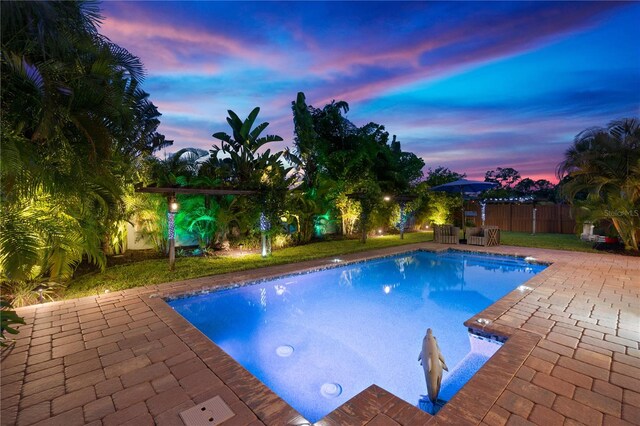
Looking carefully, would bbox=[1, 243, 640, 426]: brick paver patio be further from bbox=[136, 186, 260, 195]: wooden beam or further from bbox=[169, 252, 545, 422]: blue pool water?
bbox=[136, 186, 260, 195]: wooden beam

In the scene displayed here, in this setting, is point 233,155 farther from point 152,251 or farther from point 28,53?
point 28,53

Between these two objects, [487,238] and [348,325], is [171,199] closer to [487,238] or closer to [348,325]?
[348,325]

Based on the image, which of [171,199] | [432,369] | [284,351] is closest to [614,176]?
[432,369]

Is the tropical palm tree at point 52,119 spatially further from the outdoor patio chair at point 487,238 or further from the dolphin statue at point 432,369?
the outdoor patio chair at point 487,238

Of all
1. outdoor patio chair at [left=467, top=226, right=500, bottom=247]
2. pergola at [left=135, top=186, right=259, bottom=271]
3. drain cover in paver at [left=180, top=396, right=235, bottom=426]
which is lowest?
drain cover in paver at [left=180, top=396, right=235, bottom=426]

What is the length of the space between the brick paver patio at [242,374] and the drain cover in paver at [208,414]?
75 millimetres

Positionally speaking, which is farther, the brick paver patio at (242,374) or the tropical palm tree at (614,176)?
the tropical palm tree at (614,176)

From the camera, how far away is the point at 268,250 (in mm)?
10406

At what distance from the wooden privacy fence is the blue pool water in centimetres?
1053

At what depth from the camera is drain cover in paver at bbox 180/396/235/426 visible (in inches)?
90.2

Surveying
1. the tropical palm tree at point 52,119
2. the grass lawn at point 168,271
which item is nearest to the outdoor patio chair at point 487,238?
the grass lawn at point 168,271

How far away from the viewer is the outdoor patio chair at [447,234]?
42.6 feet

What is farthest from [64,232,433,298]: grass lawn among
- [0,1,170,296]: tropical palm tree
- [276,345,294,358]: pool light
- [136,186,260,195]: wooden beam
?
[276,345,294,358]: pool light

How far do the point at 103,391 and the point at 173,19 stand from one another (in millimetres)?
8377
